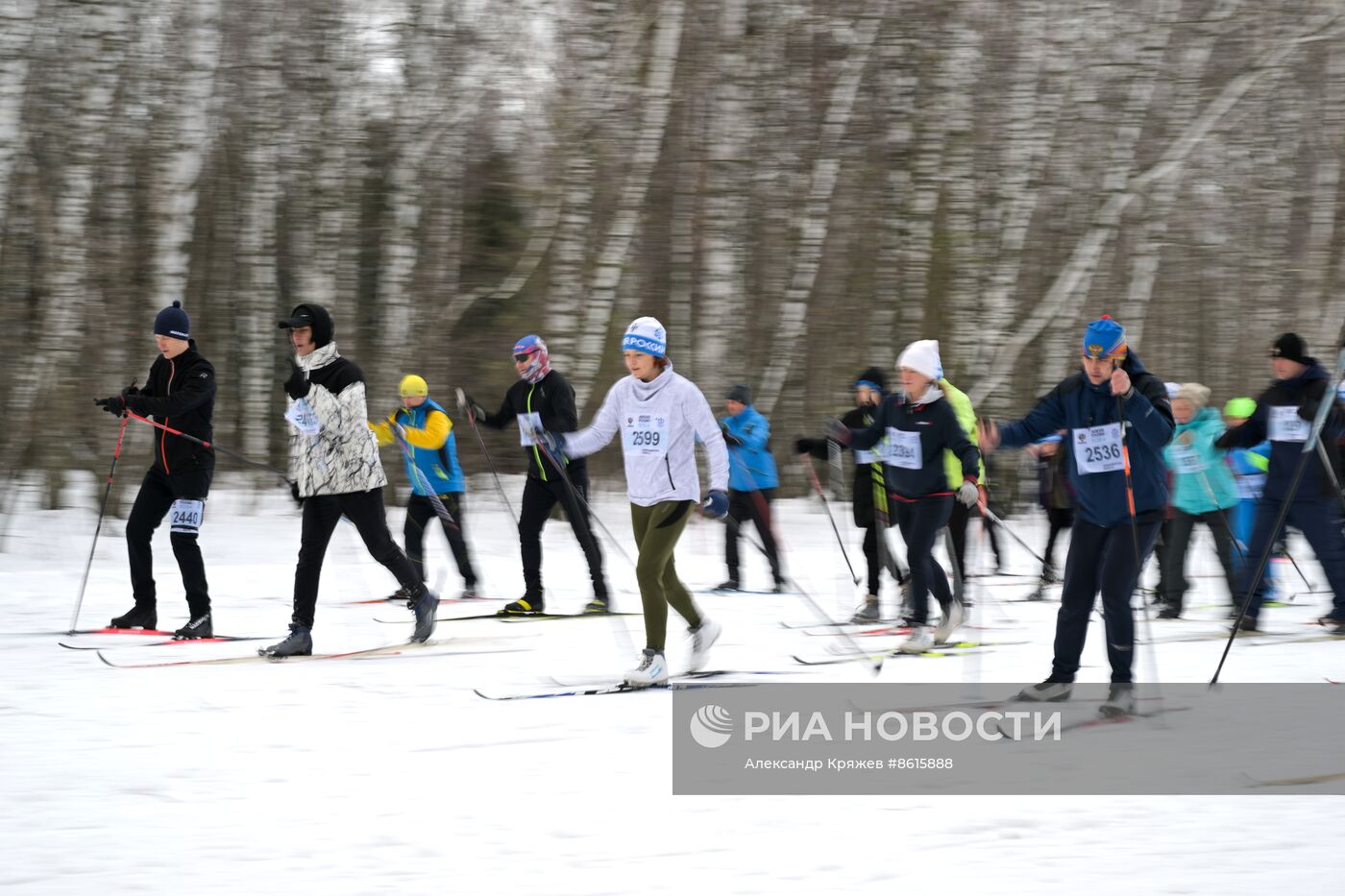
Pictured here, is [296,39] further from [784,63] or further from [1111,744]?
[1111,744]

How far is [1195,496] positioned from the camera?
10.1 meters

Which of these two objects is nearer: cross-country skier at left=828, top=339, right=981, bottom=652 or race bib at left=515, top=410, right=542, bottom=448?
cross-country skier at left=828, top=339, right=981, bottom=652

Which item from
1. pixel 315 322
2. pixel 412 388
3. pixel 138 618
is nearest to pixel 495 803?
pixel 315 322

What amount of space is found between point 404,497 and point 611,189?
4.48 meters

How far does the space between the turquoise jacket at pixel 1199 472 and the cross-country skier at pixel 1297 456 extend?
89cm

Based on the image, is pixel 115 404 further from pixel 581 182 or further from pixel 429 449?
pixel 581 182

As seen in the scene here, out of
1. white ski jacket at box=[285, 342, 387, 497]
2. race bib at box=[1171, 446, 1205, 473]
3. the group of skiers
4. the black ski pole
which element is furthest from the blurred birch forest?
the black ski pole

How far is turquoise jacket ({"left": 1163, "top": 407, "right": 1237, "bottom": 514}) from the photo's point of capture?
10086mm

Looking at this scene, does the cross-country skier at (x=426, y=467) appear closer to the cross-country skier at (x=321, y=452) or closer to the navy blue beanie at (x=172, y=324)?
the navy blue beanie at (x=172, y=324)

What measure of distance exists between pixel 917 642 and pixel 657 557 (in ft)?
6.98

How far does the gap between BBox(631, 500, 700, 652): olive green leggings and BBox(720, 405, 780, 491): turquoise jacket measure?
441 centimetres

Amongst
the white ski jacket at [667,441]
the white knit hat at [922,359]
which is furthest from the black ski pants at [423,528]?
the white knit hat at [922,359]

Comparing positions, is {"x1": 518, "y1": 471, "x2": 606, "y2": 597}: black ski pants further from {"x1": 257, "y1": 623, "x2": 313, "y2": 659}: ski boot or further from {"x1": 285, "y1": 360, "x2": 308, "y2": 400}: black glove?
{"x1": 285, "y1": 360, "x2": 308, "y2": 400}: black glove

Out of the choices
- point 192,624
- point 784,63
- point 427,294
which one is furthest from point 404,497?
point 192,624
